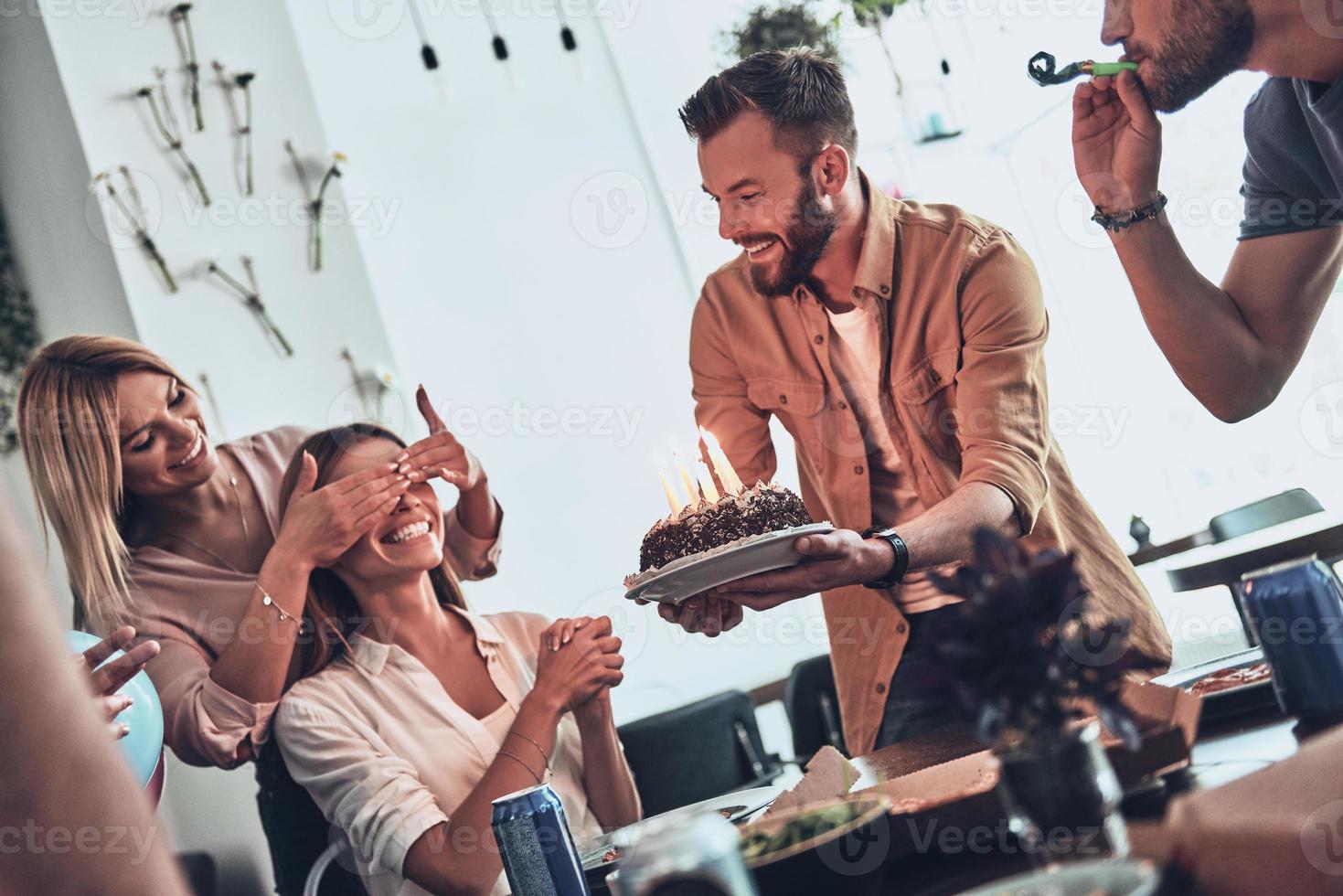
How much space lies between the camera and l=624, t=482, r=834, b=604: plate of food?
175cm

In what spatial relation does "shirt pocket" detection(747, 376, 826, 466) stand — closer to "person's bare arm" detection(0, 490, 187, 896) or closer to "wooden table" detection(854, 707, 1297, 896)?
"wooden table" detection(854, 707, 1297, 896)

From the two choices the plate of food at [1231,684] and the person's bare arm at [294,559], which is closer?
the plate of food at [1231,684]

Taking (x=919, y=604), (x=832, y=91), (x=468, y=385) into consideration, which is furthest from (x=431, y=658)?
(x=468, y=385)

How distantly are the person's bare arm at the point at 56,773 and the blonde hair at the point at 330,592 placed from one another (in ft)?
6.61

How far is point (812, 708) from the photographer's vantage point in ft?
11.2

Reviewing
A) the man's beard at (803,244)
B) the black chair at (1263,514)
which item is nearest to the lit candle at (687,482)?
the man's beard at (803,244)

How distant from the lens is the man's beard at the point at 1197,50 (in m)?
1.71

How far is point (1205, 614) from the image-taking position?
4.62 meters

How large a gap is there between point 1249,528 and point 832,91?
2.07 meters

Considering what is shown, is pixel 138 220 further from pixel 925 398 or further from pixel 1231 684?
pixel 1231 684

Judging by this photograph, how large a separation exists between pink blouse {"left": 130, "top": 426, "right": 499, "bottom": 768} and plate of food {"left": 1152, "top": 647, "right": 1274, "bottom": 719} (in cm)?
183

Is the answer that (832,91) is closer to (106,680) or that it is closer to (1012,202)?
(106,680)

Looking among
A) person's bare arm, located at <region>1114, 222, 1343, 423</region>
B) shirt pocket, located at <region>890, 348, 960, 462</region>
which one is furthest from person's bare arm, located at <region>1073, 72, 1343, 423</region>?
shirt pocket, located at <region>890, 348, 960, 462</region>

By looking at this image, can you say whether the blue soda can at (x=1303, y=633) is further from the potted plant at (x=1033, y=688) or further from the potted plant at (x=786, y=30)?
the potted plant at (x=786, y=30)
